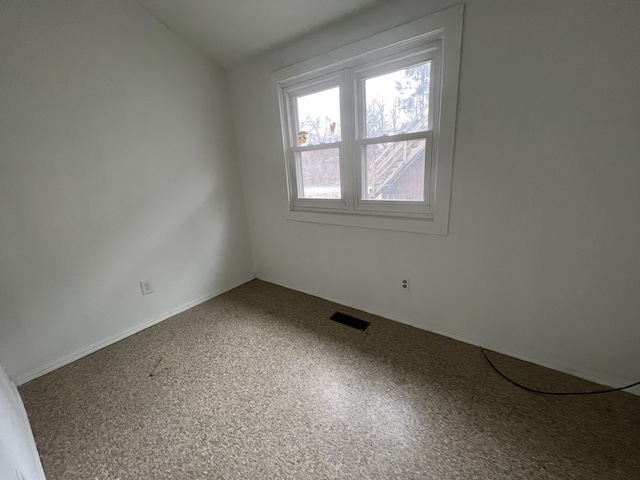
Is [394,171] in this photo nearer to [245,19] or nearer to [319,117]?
[319,117]

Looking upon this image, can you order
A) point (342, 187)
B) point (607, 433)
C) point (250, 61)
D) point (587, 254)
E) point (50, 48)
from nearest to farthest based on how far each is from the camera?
point (607, 433) → point (587, 254) → point (50, 48) → point (342, 187) → point (250, 61)

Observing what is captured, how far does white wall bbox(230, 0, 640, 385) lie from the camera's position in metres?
1.22

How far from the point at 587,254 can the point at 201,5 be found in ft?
9.65

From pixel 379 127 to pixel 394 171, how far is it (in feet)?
1.13

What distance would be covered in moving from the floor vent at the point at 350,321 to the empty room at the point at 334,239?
3 centimetres

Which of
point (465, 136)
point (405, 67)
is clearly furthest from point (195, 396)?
point (405, 67)

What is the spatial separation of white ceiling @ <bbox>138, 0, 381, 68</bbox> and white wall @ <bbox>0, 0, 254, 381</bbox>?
168 millimetres

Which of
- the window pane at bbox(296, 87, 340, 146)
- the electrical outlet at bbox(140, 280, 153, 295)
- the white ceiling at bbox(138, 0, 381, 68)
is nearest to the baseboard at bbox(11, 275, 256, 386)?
the electrical outlet at bbox(140, 280, 153, 295)

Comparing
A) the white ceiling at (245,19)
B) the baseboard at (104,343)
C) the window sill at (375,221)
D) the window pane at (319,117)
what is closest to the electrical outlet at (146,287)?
the baseboard at (104,343)

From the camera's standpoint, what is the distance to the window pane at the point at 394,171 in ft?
6.01

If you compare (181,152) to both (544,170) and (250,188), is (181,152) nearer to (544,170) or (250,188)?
(250,188)

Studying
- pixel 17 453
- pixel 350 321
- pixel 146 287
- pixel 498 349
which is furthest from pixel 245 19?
pixel 498 349

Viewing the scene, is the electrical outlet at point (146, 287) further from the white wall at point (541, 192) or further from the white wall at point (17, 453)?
the white wall at point (541, 192)

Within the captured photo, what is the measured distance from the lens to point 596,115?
1.24 metres
